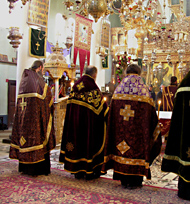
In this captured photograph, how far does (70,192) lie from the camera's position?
3.38 metres

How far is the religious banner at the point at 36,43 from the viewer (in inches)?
273

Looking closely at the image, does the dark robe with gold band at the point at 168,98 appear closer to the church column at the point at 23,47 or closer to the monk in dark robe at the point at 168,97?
the monk in dark robe at the point at 168,97

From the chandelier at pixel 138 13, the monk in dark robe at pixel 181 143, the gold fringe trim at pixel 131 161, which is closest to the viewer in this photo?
the monk in dark robe at pixel 181 143

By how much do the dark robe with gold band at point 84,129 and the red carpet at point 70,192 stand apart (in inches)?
9.9

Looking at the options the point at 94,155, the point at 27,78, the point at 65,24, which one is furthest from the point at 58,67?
the point at 65,24

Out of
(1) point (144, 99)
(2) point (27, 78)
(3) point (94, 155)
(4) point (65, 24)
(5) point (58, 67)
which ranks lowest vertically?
(3) point (94, 155)

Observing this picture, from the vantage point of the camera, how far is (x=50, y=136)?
418cm

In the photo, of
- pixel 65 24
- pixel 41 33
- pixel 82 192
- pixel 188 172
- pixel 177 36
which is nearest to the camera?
pixel 188 172

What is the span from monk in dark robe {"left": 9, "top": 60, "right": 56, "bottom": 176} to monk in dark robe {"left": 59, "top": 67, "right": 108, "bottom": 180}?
A: 369mm

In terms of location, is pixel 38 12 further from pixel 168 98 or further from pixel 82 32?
pixel 168 98

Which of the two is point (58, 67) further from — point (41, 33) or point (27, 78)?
point (27, 78)

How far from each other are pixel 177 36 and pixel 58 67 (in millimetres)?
4676

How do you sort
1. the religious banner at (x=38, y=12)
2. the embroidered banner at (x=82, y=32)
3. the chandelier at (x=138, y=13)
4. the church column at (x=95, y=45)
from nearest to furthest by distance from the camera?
1. the chandelier at (x=138, y=13)
2. the religious banner at (x=38, y=12)
3. the embroidered banner at (x=82, y=32)
4. the church column at (x=95, y=45)

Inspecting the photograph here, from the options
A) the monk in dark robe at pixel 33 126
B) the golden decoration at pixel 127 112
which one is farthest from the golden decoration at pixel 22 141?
the golden decoration at pixel 127 112
